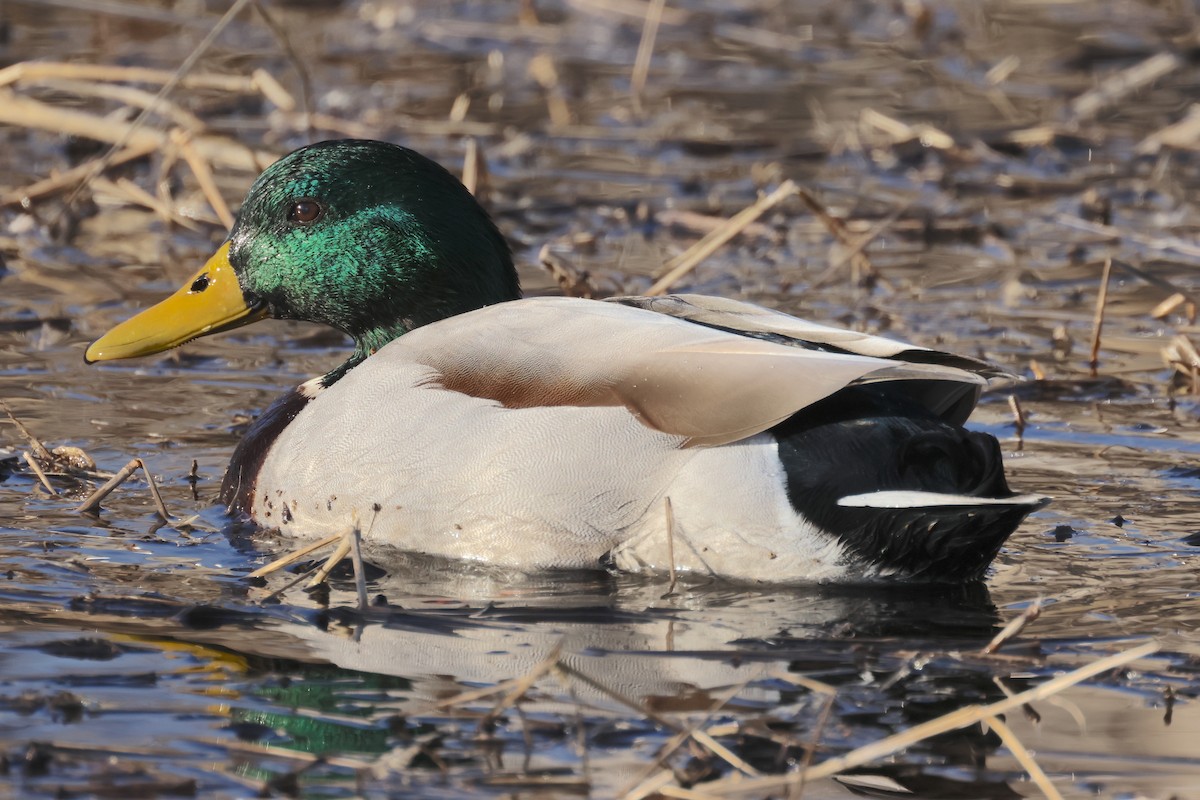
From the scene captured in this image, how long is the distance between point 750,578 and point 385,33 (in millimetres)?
9243

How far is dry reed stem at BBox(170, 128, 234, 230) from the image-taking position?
8102 millimetres

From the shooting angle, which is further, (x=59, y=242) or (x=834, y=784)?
(x=59, y=242)

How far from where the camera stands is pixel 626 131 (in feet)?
36.1

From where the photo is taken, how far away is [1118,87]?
11.3 m

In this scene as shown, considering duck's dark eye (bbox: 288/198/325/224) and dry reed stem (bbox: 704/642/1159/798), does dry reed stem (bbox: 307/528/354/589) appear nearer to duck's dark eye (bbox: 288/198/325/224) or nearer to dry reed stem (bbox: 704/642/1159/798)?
dry reed stem (bbox: 704/642/1159/798)

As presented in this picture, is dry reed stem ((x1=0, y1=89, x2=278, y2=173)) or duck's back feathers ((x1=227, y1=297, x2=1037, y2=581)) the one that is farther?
dry reed stem ((x1=0, y1=89, x2=278, y2=173))

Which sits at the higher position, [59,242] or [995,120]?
[995,120]

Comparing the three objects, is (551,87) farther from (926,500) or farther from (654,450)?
(926,500)

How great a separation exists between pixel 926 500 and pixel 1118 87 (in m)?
7.59

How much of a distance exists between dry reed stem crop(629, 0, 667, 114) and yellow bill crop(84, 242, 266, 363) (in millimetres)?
5538

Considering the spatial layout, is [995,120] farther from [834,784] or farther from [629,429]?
[834,784]

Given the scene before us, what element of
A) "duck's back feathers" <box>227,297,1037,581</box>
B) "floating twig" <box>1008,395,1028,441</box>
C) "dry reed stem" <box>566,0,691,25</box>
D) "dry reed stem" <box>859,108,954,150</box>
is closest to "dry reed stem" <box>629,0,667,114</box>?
"dry reed stem" <box>566,0,691,25</box>

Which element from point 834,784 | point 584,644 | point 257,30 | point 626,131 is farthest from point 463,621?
point 257,30

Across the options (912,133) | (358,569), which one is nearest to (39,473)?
(358,569)
